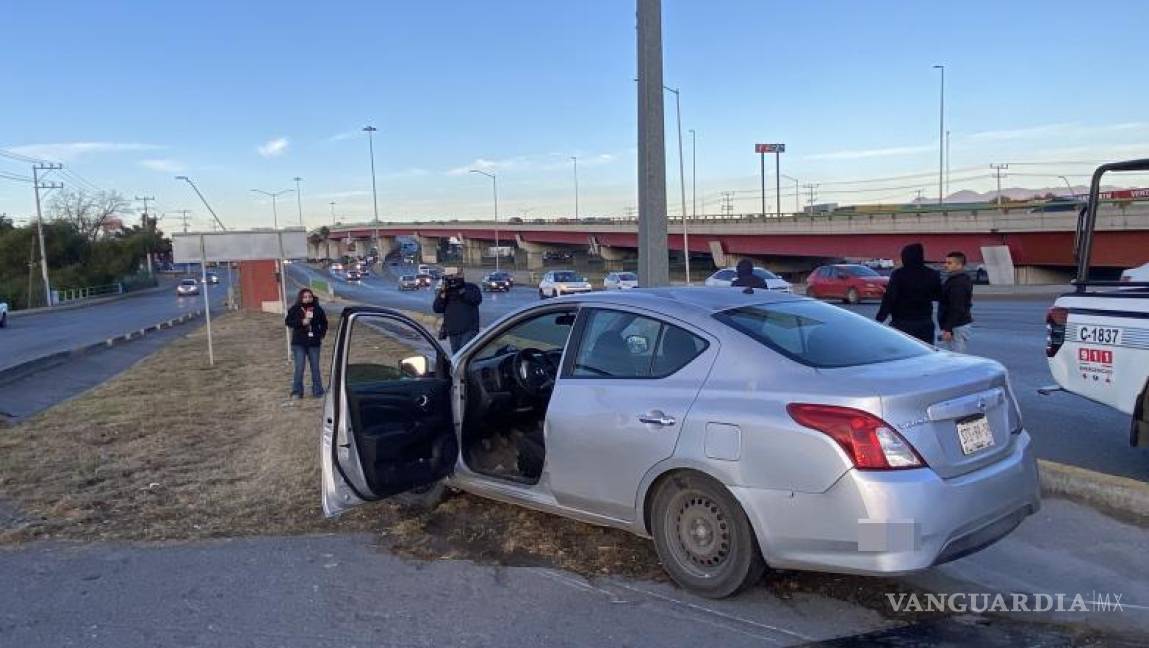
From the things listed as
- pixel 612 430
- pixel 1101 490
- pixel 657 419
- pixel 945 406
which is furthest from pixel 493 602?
pixel 1101 490

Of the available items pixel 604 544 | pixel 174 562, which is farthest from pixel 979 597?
pixel 174 562

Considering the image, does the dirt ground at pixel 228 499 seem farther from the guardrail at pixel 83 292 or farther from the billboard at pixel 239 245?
the guardrail at pixel 83 292

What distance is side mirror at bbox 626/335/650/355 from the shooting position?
16.2 feet

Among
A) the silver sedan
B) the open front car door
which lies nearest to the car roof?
the silver sedan

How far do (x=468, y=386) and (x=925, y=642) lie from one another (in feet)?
10.3

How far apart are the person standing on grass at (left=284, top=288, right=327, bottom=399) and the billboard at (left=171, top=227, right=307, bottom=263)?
6.77m

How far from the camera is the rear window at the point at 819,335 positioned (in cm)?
454

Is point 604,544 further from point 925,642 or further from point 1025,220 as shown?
point 1025,220

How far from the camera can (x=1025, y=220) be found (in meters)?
39.9

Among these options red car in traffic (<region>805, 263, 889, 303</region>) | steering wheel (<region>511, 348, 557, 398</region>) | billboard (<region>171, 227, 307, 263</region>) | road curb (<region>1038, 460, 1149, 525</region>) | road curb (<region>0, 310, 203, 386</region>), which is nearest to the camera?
road curb (<region>1038, 460, 1149, 525</region>)

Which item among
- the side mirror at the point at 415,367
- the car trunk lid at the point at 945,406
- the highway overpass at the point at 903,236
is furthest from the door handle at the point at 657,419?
the highway overpass at the point at 903,236

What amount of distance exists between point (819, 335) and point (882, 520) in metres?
1.20

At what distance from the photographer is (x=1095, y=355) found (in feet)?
20.8

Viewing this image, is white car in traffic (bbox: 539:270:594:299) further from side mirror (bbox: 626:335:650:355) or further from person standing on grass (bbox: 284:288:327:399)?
side mirror (bbox: 626:335:650:355)
